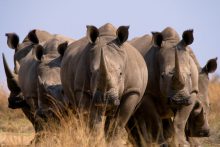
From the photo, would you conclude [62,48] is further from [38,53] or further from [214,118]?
[214,118]

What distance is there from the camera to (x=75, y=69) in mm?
12016

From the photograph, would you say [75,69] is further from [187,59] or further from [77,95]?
[187,59]

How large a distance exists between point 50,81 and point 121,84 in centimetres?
240

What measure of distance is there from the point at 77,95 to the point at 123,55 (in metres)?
0.89

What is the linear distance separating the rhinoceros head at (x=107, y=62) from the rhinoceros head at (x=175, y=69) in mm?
905

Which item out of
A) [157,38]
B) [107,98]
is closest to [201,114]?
[157,38]

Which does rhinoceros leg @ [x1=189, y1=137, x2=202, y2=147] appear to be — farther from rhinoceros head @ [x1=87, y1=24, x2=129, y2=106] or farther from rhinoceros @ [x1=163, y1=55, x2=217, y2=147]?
rhinoceros head @ [x1=87, y1=24, x2=129, y2=106]

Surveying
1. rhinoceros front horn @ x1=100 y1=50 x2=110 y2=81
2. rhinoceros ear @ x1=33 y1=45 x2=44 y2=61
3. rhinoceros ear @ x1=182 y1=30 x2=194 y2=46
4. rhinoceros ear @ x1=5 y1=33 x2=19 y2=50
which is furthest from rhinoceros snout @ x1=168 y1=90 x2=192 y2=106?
rhinoceros ear @ x1=5 y1=33 x2=19 y2=50

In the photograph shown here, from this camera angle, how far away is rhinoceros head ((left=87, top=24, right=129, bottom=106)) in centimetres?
1109

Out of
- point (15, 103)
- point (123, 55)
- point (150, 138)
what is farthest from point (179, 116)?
point (15, 103)

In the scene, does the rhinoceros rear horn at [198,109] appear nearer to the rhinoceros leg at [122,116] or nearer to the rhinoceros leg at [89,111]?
the rhinoceros leg at [122,116]

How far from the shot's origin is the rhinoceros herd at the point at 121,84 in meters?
11.5

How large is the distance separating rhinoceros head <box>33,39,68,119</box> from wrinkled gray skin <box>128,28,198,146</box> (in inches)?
52.1

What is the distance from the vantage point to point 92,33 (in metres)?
11.8
